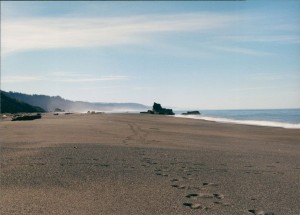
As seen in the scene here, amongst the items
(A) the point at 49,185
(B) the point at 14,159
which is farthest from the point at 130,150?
(A) the point at 49,185

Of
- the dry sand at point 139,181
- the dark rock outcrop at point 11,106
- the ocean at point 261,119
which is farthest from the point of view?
the dark rock outcrop at point 11,106

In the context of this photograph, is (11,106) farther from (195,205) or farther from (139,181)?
(195,205)

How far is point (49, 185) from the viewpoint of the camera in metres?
6.48

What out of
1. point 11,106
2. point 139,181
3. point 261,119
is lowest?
point 139,181

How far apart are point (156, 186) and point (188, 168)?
5.72ft

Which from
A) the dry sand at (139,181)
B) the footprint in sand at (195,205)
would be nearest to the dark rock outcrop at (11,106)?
the dry sand at (139,181)

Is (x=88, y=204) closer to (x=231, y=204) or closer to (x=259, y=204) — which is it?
(x=231, y=204)

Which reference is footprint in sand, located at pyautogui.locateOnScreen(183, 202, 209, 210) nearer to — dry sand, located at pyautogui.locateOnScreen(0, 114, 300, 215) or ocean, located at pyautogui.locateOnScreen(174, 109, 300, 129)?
dry sand, located at pyautogui.locateOnScreen(0, 114, 300, 215)

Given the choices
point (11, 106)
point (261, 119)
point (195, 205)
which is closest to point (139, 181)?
point (195, 205)

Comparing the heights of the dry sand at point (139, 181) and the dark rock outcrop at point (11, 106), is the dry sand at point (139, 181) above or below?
below

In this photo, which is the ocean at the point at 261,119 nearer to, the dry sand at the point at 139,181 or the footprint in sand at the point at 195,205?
the dry sand at the point at 139,181

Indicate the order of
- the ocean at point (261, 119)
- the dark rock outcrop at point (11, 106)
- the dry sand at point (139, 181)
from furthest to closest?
the dark rock outcrop at point (11, 106) → the ocean at point (261, 119) → the dry sand at point (139, 181)

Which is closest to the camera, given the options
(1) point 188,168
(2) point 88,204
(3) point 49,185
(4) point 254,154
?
(2) point 88,204

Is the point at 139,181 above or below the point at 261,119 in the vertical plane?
below
